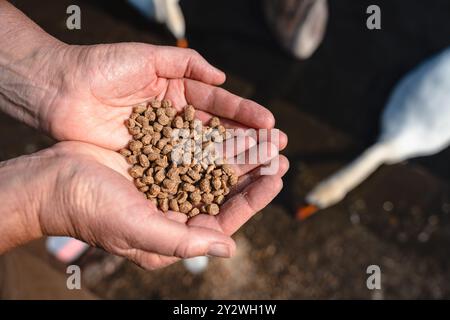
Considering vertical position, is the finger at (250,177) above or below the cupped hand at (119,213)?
above

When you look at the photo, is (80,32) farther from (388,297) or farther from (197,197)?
(388,297)

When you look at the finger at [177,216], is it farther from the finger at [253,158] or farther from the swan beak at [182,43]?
the swan beak at [182,43]

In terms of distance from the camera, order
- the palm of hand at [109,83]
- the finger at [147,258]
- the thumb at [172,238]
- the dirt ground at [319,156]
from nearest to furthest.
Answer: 1. the thumb at [172,238]
2. the finger at [147,258]
3. the palm of hand at [109,83]
4. the dirt ground at [319,156]

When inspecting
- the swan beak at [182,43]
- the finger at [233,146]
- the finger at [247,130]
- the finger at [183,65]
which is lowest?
the finger at [233,146]

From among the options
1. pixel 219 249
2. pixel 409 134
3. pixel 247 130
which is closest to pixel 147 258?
pixel 219 249

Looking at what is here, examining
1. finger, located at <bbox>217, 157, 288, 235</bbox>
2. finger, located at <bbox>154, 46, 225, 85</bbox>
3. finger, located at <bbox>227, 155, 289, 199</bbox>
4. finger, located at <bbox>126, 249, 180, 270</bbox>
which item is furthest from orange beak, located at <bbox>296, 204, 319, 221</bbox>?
finger, located at <bbox>126, 249, 180, 270</bbox>

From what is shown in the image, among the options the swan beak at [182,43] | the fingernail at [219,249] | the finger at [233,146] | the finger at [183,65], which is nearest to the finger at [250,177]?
the finger at [233,146]

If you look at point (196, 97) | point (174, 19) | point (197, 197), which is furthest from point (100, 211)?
point (174, 19)
